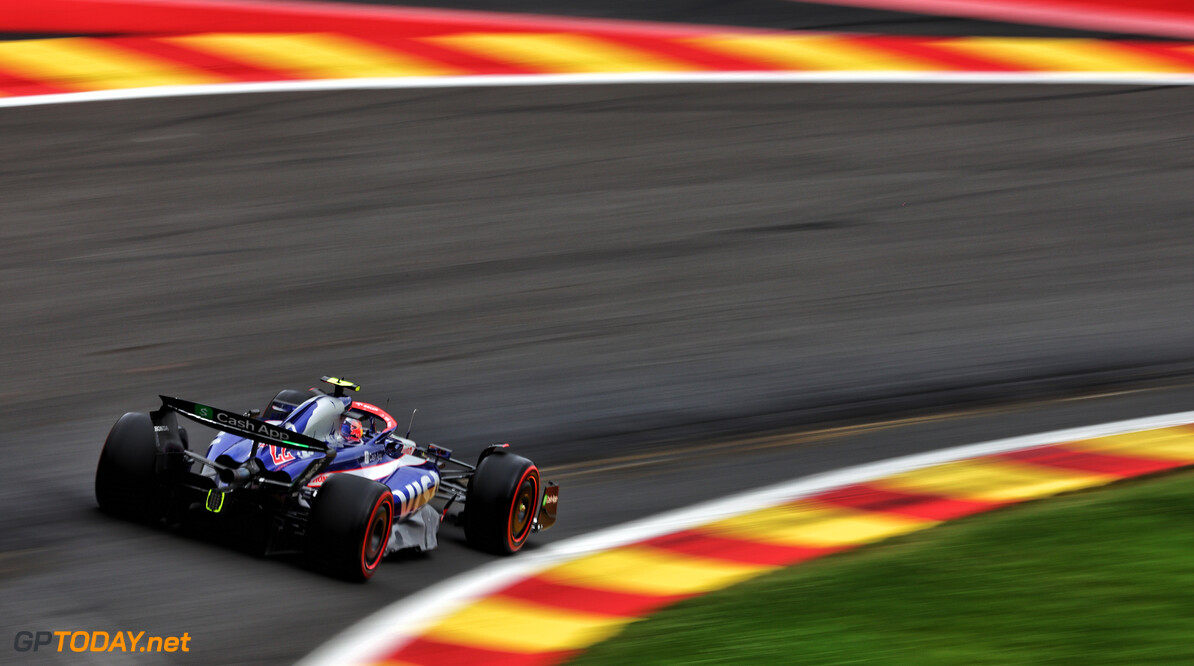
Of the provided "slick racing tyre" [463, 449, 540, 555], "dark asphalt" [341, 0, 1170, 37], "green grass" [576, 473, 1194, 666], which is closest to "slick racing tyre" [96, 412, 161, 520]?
"slick racing tyre" [463, 449, 540, 555]

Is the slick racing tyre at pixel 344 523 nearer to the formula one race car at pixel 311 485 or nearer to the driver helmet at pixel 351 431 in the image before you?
the formula one race car at pixel 311 485

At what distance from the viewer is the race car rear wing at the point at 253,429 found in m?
6.64

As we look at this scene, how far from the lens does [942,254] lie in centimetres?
1211

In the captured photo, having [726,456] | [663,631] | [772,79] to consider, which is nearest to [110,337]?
Answer: [726,456]

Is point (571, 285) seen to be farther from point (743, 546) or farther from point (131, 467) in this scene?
point (131, 467)

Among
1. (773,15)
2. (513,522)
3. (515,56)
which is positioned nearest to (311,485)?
(513,522)

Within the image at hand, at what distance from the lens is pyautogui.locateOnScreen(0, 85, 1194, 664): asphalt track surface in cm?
800

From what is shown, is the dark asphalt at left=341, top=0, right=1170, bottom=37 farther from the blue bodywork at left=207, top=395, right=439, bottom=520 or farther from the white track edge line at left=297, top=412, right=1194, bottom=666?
the blue bodywork at left=207, top=395, right=439, bottom=520

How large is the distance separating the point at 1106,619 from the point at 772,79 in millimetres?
9681

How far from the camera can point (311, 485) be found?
269 inches

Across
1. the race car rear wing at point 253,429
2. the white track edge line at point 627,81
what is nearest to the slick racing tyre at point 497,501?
the race car rear wing at point 253,429

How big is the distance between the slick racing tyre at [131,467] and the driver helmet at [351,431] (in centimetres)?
94

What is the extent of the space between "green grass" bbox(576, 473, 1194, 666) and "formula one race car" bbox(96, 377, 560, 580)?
1.22 m

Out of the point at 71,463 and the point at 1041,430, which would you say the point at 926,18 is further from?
the point at 71,463
